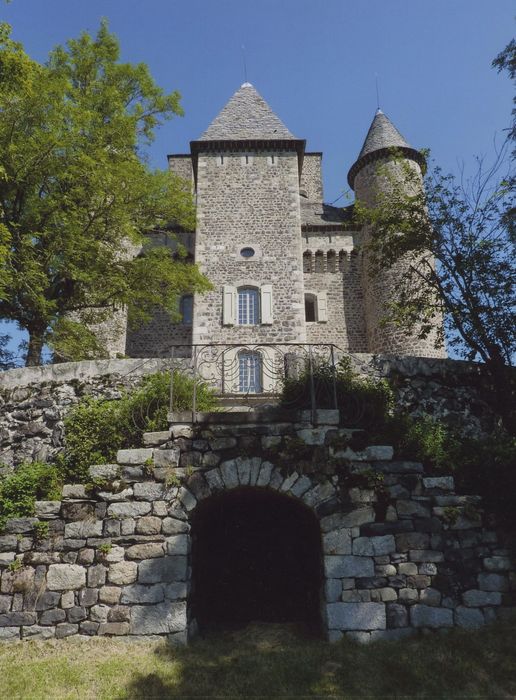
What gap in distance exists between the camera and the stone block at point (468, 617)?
5.85 metres

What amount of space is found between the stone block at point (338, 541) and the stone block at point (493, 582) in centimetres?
157

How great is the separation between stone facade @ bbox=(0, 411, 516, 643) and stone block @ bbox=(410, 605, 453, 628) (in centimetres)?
1

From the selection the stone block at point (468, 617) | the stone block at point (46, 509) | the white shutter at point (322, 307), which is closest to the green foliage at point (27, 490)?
the stone block at point (46, 509)

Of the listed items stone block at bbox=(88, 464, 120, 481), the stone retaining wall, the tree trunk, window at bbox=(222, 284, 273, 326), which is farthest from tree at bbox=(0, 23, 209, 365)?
stone block at bbox=(88, 464, 120, 481)

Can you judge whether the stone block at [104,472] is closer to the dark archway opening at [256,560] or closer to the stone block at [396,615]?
the dark archway opening at [256,560]

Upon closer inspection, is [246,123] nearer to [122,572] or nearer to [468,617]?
[122,572]

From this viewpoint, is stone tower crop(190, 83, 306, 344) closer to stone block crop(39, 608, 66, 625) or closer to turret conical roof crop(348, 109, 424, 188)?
turret conical roof crop(348, 109, 424, 188)

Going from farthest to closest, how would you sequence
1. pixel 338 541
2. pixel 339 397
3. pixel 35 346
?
pixel 35 346 → pixel 339 397 → pixel 338 541

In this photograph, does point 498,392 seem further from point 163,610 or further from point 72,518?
point 72,518

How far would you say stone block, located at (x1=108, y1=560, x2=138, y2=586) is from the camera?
5.95 m

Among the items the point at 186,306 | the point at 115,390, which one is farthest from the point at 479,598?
the point at 186,306

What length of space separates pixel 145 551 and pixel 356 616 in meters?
2.52

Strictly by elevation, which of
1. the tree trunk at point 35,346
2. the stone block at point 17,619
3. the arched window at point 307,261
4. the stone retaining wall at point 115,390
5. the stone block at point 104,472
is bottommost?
the stone block at point 17,619

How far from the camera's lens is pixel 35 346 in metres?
11.3
